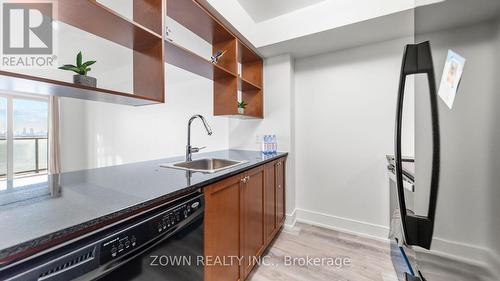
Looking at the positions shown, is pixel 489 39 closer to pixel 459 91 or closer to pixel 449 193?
pixel 459 91

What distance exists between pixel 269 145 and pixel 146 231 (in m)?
1.81

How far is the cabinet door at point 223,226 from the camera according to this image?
1053mm

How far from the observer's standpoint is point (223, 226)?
1172 mm

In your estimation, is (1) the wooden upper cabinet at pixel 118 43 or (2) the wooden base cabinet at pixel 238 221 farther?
(2) the wooden base cabinet at pixel 238 221

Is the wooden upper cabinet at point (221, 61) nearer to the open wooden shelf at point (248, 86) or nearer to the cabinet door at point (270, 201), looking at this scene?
the open wooden shelf at point (248, 86)

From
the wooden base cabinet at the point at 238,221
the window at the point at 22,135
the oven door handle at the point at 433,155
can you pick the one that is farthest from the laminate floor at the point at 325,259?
the window at the point at 22,135

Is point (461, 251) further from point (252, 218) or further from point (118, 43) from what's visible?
point (118, 43)

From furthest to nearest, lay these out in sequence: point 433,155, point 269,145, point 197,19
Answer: point 269,145 → point 197,19 → point 433,155

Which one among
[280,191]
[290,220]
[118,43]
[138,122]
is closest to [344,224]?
[290,220]

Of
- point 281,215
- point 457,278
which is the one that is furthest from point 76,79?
point 281,215

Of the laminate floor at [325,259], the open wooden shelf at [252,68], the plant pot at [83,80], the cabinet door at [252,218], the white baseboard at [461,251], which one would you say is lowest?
the laminate floor at [325,259]

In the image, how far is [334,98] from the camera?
7.79ft

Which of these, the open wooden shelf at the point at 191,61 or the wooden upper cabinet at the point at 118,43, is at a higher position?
the open wooden shelf at the point at 191,61

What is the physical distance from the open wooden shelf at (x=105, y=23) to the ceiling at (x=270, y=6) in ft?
3.93
